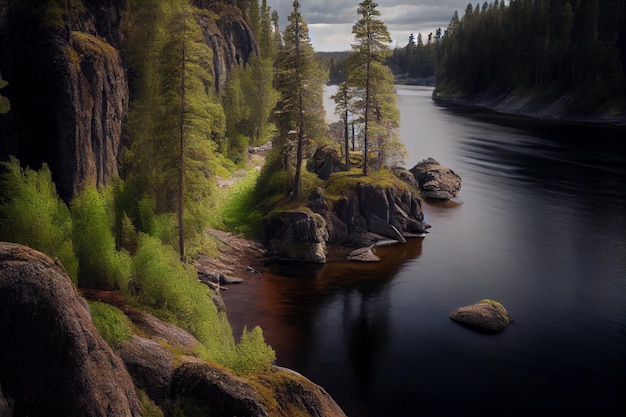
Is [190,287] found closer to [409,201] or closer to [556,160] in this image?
[409,201]

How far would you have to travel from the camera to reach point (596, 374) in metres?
27.2

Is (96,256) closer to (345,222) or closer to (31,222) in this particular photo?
(31,222)

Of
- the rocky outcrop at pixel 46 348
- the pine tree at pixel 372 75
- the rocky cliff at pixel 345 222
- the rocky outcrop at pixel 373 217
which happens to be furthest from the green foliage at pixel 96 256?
the pine tree at pixel 372 75

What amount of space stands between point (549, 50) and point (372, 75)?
96004 millimetres

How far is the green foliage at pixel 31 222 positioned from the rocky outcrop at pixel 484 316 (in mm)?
23797

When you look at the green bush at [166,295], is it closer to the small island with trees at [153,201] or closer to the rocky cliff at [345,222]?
the small island with trees at [153,201]

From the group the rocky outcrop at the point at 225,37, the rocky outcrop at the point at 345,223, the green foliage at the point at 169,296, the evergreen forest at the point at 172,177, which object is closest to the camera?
the evergreen forest at the point at 172,177

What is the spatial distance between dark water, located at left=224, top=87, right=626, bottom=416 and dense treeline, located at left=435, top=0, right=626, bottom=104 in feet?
217

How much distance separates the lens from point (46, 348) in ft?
38.2

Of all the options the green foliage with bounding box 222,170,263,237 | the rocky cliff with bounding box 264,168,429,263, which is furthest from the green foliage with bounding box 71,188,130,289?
the green foliage with bounding box 222,170,263,237

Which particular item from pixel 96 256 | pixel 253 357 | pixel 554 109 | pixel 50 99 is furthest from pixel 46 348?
pixel 554 109

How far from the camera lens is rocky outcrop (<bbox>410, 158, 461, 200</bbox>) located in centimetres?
6431

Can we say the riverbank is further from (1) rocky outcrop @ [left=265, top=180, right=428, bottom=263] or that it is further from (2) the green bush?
(2) the green bush

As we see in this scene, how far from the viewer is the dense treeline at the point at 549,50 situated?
11544cm
